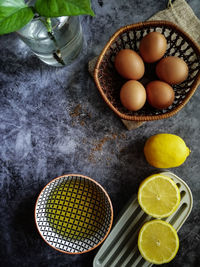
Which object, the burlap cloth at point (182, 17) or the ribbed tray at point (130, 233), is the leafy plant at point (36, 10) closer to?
the burlap cloth at point (182, 17)

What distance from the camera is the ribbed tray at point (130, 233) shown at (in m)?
0.96

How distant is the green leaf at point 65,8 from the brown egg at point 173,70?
45 cm

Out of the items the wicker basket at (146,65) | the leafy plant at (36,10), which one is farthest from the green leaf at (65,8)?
the wicker basket at (146,65)

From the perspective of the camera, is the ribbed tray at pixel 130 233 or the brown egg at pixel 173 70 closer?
the brown egg at pixel 173 70

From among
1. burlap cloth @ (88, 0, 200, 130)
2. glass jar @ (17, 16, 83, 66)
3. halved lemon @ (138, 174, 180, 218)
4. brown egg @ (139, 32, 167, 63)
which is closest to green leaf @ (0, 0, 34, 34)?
glass jar @ (17, 16, 83, 66)

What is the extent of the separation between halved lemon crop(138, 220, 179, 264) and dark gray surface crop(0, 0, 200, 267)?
14cm

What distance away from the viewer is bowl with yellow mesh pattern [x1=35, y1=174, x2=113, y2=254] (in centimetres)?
96

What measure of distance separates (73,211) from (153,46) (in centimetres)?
71

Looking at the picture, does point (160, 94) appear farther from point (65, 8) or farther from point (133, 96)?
point (65, 8)

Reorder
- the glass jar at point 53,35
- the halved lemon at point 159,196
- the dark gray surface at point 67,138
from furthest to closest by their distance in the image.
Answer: the dark gray surface at point 67,138
the halved lemon at point 159,196
the glass jar at point 53,35

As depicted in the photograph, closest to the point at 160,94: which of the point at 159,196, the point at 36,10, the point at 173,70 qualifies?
the point at 173,70

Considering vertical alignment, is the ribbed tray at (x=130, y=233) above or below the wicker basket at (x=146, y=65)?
below

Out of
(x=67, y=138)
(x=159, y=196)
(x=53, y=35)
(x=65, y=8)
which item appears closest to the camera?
(x=65, y=8)

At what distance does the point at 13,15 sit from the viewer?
574mm
